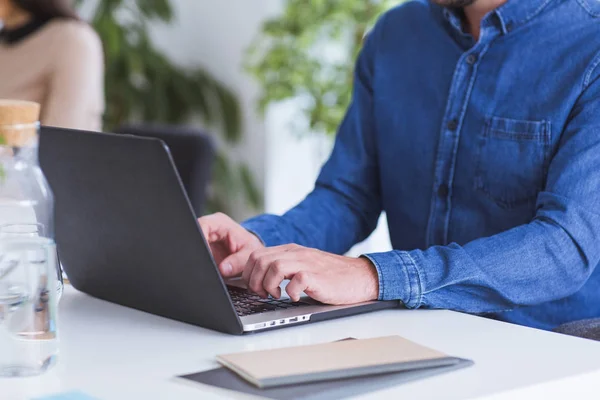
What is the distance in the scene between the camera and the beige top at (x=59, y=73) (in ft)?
8.71

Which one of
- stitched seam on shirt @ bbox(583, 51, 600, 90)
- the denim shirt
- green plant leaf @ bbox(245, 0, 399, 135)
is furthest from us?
green plant leaf @ bbox(245, 0, 399, 135)

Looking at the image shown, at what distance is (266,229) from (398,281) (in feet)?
1.18

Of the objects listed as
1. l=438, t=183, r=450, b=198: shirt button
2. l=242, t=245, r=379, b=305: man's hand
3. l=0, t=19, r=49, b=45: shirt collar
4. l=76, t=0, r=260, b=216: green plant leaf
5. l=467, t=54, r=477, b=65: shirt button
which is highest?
l=467, t=54, r=477, b=65: shirt button

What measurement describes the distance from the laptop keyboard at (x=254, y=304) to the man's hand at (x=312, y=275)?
13 mm

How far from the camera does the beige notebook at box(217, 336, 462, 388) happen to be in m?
0.86

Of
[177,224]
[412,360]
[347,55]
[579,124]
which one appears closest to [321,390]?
[412,360]

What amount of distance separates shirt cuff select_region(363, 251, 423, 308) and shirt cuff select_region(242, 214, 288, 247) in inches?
11.7

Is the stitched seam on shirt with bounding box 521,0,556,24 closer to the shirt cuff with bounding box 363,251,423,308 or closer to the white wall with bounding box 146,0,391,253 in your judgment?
the shirt cuff with bounding box 363,251,423,308

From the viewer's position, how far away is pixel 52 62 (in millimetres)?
2703

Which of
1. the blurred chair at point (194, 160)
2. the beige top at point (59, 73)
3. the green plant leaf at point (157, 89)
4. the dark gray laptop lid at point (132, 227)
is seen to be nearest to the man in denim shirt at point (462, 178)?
the dark gray laptop lid at point (132, 227)

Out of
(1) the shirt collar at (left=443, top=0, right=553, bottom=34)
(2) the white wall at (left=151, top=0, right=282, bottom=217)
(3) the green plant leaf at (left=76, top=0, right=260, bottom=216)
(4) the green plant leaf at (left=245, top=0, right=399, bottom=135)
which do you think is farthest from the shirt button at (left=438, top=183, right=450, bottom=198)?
(2) the white wall at (left=151, top=0, right=282, bottom=217)

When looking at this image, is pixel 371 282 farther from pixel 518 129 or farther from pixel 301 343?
Result: pixel 518 129

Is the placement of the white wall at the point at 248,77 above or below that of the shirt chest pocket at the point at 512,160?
below

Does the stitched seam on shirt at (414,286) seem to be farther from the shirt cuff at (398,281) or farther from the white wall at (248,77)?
the white wall at (248,77)
